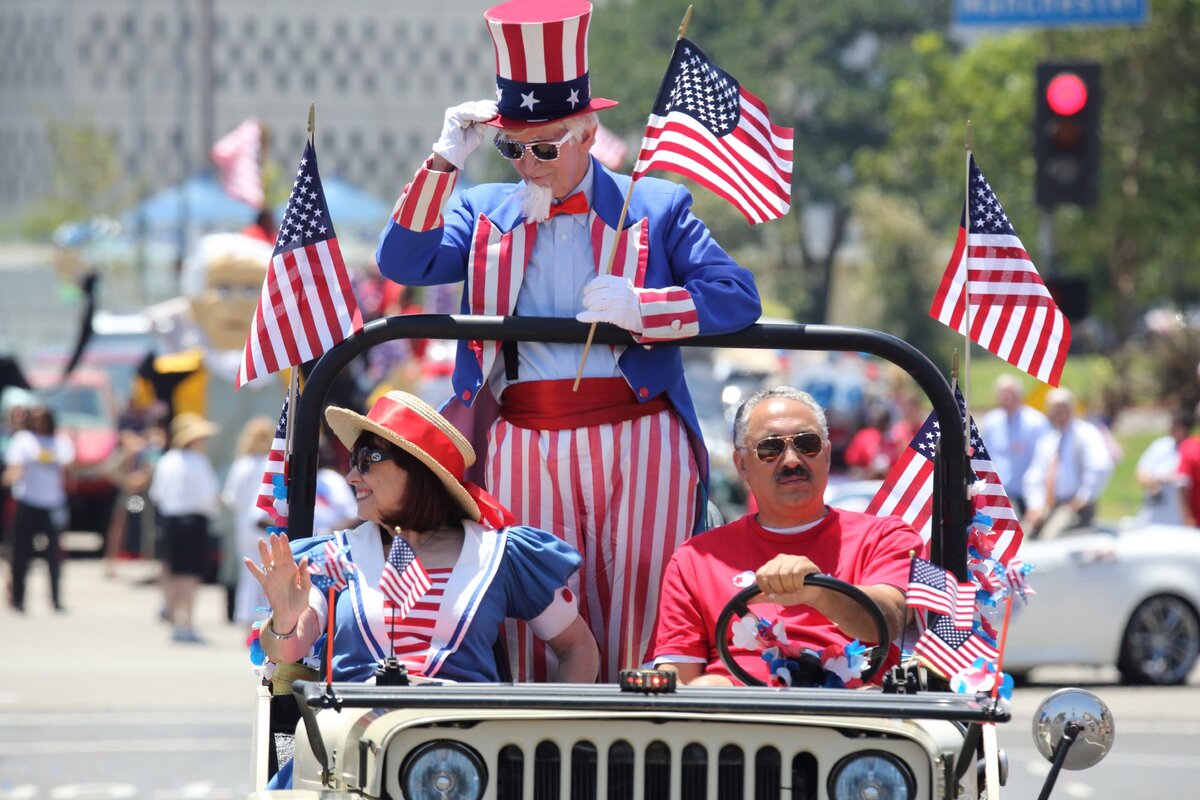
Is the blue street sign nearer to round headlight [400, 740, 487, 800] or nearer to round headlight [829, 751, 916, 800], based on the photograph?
round headlight [829, 751, 916, 800]

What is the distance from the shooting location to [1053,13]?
13633 millimetres

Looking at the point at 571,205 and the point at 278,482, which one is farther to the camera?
the point at 571,205

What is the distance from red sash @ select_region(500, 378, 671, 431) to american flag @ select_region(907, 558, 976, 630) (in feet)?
3.13

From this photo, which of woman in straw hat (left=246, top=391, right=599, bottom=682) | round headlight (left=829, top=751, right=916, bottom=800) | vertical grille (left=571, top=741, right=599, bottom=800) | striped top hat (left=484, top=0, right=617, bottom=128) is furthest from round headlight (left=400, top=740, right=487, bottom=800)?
striped top hat (left=484, top=0, right=617, bottom=128)

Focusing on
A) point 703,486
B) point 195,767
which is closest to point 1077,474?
point 195,767

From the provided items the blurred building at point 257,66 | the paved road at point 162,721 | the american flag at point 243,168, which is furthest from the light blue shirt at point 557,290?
the blurred building at point 257,66

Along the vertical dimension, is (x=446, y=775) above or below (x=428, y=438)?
below

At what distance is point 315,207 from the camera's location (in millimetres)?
5465

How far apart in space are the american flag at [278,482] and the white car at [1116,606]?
795 centimetres

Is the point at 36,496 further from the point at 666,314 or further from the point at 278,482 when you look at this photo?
the point at 666,314

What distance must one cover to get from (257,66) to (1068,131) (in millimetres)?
65777

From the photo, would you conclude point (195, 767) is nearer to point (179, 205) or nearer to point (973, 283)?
point (973, 283)

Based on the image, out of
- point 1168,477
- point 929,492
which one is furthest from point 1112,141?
point 929,492

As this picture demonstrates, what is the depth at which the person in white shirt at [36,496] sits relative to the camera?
18.0 metres
